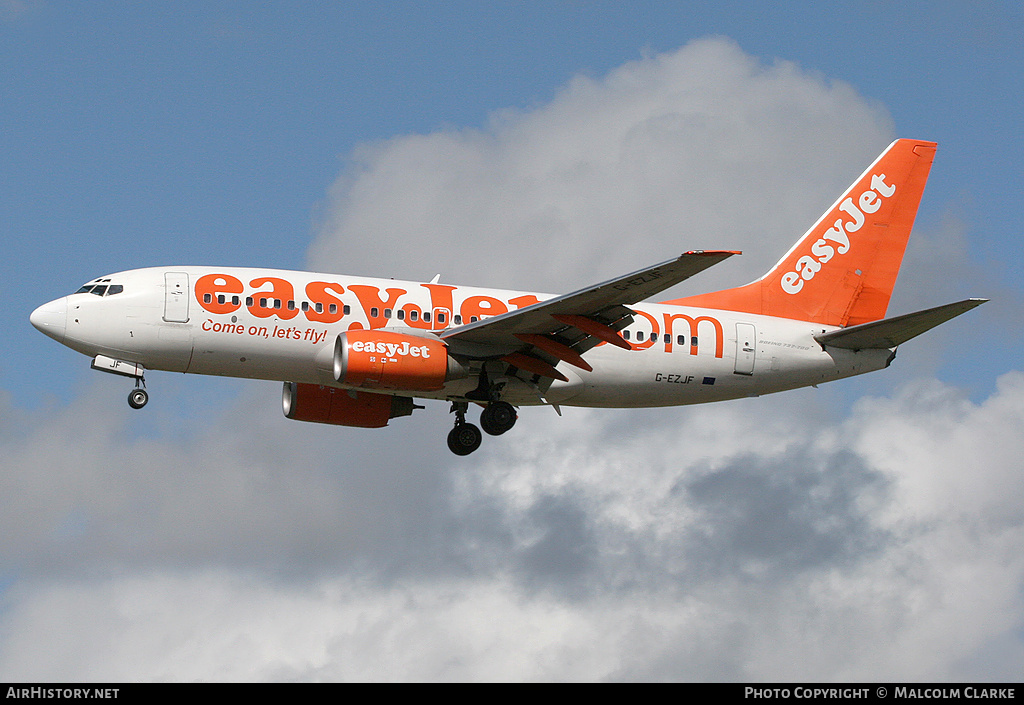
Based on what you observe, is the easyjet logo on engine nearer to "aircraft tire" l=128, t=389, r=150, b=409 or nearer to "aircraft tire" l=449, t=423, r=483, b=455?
"aircraft tire" l=449, t=423, r=483, b=455

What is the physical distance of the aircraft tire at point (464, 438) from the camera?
41719mm

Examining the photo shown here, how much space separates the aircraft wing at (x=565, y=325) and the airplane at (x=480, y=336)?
5cm

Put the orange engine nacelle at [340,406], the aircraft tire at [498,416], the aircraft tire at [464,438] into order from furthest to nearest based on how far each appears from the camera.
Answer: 1. the orange engine nacelle at [340,406]
2. the aircraft tire at [464,438]
3. the aircraft tire at [498,416]

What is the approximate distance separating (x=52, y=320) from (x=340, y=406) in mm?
9108

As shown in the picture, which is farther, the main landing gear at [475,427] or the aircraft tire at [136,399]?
the main landing gear at [475,427]

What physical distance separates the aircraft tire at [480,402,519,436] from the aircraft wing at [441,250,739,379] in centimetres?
161

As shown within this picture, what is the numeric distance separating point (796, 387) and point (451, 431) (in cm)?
1100

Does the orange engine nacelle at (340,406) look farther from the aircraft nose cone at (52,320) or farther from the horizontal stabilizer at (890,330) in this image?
the horizontal stabilizer at (890,330)


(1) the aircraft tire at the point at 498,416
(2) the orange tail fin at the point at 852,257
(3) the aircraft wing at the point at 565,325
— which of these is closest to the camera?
(3) the aircraft wing at the point at 565,325

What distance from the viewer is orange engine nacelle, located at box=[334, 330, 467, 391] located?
36688mm

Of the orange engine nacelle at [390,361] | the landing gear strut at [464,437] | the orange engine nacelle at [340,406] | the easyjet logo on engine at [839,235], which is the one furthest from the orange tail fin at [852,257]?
the orange engine nacelle at [340,406]

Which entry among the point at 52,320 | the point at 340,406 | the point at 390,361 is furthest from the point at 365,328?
the point at 52,320
